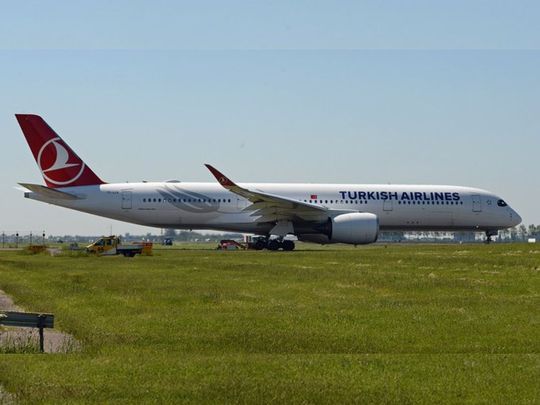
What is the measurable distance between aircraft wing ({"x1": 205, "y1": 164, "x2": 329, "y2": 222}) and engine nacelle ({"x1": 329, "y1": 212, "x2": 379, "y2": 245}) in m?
1.36

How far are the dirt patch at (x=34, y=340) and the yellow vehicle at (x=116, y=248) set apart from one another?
36.8 meters

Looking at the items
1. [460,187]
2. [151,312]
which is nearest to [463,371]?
[151,312]

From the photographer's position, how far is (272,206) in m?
50.0

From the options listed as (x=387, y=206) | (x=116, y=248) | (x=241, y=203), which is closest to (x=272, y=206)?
(x=241, y=203)

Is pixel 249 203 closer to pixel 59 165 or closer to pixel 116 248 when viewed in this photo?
pixel 116 248

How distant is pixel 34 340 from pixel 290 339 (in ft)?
13.9

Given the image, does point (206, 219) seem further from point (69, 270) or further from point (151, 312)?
point (151, 312)

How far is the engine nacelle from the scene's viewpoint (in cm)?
4916

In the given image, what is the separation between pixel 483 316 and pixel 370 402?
26.3ft

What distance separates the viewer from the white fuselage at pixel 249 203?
51938mm

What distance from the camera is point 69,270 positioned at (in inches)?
1383

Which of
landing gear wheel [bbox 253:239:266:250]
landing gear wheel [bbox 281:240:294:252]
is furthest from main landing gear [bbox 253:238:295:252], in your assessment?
landing gear wheel [bbox 253:239:266:250]

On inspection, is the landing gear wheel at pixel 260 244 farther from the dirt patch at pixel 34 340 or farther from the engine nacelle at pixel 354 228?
the dirt patch at pixel 34 340

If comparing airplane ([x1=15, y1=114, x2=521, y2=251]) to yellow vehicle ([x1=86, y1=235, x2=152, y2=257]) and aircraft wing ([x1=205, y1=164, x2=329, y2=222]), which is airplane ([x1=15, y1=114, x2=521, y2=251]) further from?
yellow vehicle ([x1=86, y1=235, x2=152, y2=257])
